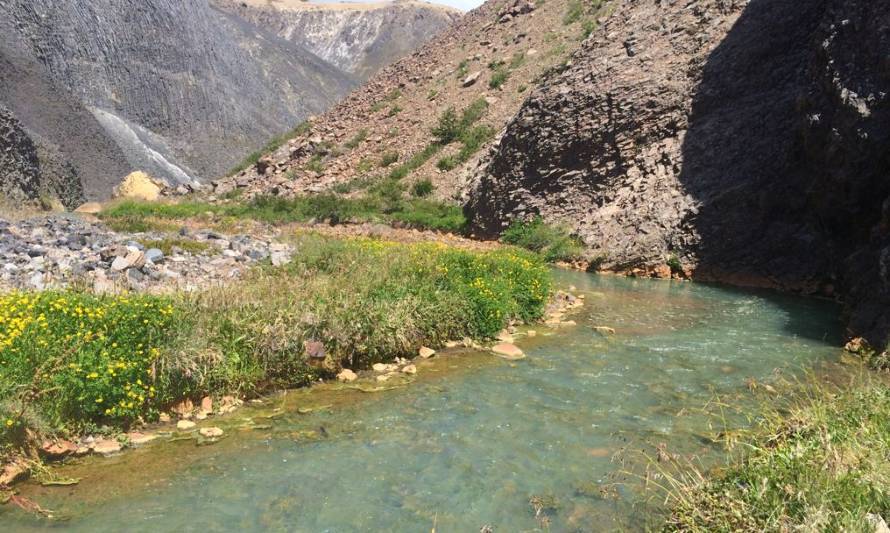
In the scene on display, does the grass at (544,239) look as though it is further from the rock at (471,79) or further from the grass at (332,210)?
the rock at (471,79)

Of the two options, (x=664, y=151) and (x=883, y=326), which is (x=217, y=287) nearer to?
(x=883, y=326)

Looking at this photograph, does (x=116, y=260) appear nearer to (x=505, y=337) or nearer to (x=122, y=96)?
(x=505, y=337)

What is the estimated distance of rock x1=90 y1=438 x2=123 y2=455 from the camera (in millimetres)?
5609

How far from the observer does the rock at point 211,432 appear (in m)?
6.09

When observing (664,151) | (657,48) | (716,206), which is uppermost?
(657,48)

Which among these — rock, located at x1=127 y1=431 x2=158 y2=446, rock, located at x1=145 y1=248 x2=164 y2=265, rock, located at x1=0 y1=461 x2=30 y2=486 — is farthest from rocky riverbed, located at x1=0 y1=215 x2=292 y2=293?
rock, located at x1=0 y1=461 x2=30 y2=486

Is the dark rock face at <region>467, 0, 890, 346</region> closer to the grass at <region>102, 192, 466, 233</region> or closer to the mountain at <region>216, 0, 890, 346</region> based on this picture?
the mountain at <region>216, 0, 890, 346</region>

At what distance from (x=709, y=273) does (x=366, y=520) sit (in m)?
16.2

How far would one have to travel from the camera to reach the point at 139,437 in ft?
19.5

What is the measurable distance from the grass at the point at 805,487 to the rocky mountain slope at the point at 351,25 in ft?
465

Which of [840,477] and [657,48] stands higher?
[657,48]

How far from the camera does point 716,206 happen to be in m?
18.8

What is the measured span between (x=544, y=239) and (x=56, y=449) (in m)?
18.6

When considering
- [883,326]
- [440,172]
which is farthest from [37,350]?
[440,172]
